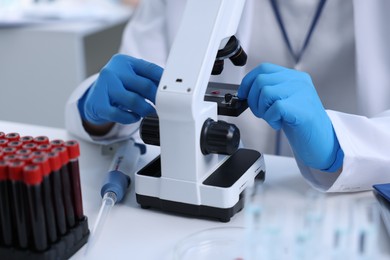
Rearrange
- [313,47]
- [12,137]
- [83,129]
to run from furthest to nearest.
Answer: [313,47] → [83,129] → [12,137]

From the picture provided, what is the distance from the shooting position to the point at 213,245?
0.72 metres

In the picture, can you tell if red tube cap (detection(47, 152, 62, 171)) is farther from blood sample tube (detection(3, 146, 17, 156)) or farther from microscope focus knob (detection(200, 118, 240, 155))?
microscope focus knob (detection(200, 118, 240, 155))

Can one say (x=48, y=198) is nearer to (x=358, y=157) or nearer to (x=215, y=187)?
(x=215, y=187)

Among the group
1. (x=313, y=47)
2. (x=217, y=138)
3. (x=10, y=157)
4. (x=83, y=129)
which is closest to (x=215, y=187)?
(x=217, y=138)

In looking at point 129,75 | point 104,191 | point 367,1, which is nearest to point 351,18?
point 367,1

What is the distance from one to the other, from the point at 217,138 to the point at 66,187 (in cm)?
21

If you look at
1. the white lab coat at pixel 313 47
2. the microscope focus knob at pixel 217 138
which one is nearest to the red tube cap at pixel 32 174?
the microscope focus knob at pixel 217 138

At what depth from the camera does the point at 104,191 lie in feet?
2.78

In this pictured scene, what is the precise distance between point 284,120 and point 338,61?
1.51ft

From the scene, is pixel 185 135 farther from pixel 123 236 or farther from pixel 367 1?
pixel 367 1

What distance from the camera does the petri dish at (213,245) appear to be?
696 mm

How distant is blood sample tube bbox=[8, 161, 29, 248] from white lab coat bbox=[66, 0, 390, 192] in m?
0.43

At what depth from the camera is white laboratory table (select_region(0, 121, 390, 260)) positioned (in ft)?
2.37

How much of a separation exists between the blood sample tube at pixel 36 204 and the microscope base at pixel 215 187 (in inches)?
7.3
